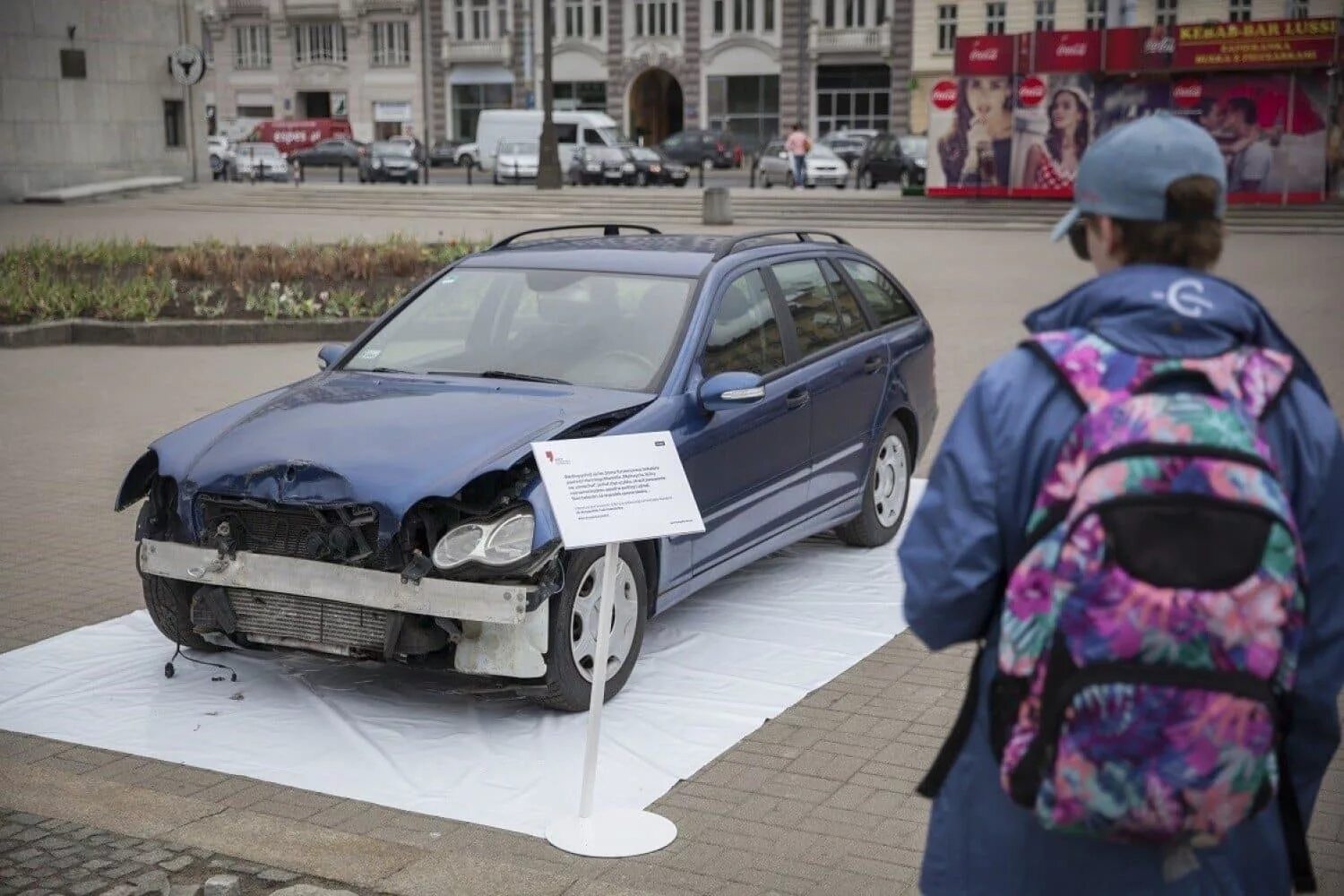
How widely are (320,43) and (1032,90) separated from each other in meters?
57.0

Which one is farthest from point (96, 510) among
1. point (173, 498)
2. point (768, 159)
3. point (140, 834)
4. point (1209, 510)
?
point (768, 159)

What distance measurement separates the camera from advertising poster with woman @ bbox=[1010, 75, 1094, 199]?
117 ft

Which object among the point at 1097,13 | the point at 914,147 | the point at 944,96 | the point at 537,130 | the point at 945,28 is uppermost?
the point at 1097,13

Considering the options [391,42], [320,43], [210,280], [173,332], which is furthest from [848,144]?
[173,332]

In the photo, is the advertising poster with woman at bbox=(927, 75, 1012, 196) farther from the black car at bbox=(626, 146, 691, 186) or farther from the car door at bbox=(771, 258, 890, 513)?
the car door at bbox=(771, 258, 890, 513)

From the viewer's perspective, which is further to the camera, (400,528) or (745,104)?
(745,104)

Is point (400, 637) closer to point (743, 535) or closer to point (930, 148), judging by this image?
point (743, 535)

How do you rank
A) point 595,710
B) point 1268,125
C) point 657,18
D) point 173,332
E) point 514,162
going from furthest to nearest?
point 657,18, point 514,162, point 1268,125, point 173,332, point 595,710

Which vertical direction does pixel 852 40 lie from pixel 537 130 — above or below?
above

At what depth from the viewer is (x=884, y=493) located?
337 inches

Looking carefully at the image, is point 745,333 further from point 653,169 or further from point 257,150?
point 257,150

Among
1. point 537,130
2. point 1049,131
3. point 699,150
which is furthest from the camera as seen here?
point 699,150

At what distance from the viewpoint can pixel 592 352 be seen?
692 centimetres

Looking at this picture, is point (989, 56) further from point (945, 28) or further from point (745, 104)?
point (745, 104)
